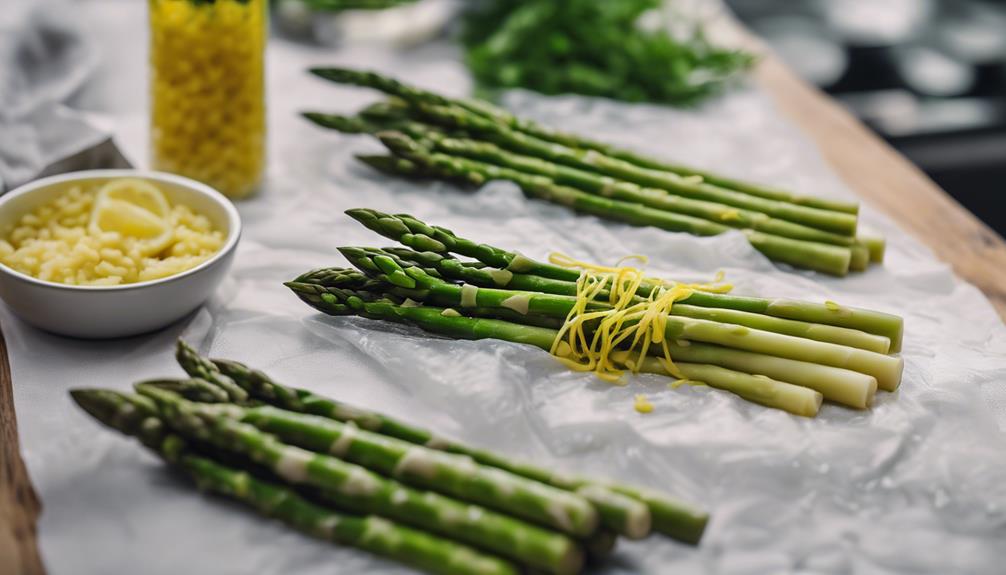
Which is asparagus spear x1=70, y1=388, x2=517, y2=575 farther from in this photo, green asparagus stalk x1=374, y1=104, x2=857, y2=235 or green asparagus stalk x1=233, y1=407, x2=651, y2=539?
green asparagus stalk x1=374, y1=104, x2=857, y2=235

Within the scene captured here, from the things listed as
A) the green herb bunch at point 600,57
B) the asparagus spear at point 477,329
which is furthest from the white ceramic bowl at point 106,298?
the green herb bunch at point 600,57

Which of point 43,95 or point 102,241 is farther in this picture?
point 43,95

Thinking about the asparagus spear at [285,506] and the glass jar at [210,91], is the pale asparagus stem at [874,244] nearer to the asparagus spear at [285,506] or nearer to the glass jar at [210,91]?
the asparagus spear at [285,506]

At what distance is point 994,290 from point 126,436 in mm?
1879

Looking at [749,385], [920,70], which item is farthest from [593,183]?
[920,70]

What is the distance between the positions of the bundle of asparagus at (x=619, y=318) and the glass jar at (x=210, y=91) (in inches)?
23.2

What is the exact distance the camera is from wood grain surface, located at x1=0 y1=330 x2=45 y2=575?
1.39 meters

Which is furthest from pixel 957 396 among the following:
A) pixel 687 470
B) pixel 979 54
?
pixel 979 54

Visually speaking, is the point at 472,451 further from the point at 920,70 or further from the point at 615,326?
the point at 920,70

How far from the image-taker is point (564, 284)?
1.84 meters

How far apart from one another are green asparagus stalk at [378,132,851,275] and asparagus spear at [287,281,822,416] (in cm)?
54

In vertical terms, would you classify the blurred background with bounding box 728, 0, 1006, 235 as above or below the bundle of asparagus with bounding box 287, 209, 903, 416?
above

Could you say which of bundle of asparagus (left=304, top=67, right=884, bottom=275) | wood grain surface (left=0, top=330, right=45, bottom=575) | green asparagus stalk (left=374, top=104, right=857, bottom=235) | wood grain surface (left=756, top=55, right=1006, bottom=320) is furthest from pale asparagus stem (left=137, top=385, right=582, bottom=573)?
wood grain surface (left=756, top=55, right=1006, bottom=320)

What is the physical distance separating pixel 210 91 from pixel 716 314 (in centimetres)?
131
